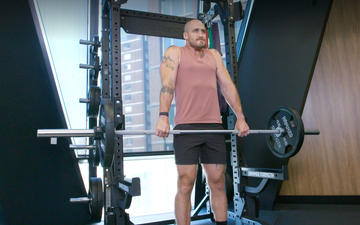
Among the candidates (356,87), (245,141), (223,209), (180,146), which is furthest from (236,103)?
(356,87)

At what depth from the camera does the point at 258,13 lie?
314 centimetres

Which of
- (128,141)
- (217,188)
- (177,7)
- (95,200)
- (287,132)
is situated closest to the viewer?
(217,188)

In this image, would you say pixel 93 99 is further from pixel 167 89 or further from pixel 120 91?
pixel 167 89

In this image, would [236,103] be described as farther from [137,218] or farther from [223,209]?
[137,218]

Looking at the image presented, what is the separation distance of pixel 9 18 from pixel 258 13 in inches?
95.2

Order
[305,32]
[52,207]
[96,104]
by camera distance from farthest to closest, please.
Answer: [305,32] → [52,207] → [96,104]

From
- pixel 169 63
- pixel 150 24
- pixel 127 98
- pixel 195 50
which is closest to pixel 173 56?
pixel 169 63

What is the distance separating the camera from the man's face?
1713mm

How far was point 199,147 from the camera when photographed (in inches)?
62.8

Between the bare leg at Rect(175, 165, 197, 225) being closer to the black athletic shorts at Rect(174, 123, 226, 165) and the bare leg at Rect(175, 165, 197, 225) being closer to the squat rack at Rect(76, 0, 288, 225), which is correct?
the black athletic shorts at Rect(174, 123, 226, 165)

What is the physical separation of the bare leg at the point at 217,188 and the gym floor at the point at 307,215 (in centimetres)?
84

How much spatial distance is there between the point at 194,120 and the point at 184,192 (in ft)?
1.31

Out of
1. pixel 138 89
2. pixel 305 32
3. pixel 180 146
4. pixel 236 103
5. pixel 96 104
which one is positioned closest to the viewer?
pixel 180 146

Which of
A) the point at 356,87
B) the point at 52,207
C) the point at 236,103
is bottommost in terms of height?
the point at 52,207
